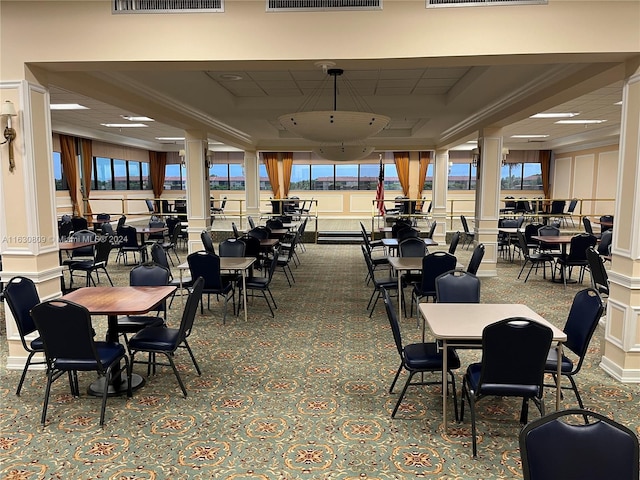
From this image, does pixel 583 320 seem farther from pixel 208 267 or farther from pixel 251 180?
pixel 251 180

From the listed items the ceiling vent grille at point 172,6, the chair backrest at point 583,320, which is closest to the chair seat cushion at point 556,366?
the chair backrest at point 583,320

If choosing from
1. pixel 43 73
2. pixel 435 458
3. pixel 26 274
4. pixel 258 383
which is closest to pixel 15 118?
pixel 43 73

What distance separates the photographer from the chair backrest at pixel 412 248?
7023mm

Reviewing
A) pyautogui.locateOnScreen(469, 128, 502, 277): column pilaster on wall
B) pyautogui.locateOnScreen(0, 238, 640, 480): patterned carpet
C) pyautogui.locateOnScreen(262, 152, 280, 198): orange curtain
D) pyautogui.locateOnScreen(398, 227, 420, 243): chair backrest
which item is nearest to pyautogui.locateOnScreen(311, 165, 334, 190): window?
pyautogui.locateOnScreen(262, 152, 280, 198): orange curtain

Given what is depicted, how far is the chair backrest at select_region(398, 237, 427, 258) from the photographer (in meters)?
7.02

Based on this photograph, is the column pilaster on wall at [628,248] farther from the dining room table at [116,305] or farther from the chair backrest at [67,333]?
the chair backrest at [67,333]

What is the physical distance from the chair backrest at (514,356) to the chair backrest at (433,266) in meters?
2.69

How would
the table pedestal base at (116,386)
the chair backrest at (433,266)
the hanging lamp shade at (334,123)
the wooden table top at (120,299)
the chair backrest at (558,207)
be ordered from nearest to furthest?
the wooden table top at (120,299), the table pedestal base at (116,386), the hanging lamp shade at (334,123), the chair backrest at (433,266), the chair backrest at (558,207)

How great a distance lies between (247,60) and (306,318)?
346cm

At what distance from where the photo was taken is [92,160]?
15672 mm

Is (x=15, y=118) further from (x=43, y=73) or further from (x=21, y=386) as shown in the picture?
(x=21, y=386)

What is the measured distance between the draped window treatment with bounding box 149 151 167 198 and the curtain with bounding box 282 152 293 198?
5449 mm

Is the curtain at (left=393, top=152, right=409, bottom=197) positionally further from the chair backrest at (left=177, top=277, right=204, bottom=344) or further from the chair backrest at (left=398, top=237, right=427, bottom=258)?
the chair backrest at (left=177, top=277, right=204, bottom=344)

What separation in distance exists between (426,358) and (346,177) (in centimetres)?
1745
